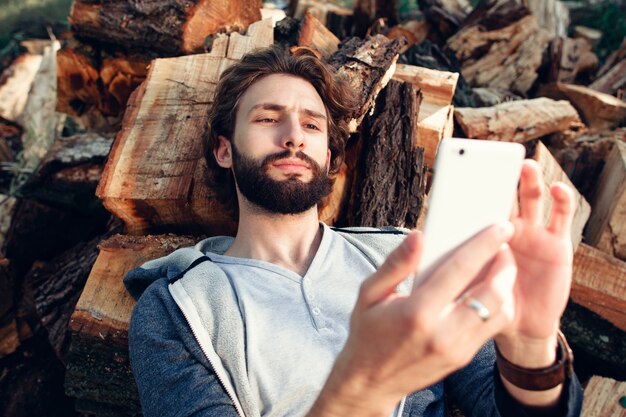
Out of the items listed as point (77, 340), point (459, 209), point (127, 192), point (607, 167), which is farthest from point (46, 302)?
point (607, 167)

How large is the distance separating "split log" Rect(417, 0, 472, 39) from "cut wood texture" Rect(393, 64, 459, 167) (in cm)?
187

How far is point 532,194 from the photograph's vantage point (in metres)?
1.32

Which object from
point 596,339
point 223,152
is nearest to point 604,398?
point 596,339

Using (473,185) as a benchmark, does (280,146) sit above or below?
below

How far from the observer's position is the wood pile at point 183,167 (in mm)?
2666

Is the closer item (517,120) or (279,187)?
(279,187)

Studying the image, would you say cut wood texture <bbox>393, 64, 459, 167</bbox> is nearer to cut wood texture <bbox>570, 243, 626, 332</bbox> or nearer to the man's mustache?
the man's mustache

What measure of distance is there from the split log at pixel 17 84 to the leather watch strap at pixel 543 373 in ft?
19.7

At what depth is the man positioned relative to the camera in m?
1.10

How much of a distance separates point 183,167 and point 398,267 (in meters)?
1.97

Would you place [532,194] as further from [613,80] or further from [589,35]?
[589,35]

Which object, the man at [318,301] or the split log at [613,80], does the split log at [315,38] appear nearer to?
the man at [318,301]

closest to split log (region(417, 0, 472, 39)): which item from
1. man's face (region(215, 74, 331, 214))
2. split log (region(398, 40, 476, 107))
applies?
split log (region(398, 40, 476, 107))

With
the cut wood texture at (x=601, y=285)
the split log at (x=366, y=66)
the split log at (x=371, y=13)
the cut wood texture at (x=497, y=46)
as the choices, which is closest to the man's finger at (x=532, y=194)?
the split log at (x=366, y=66)
